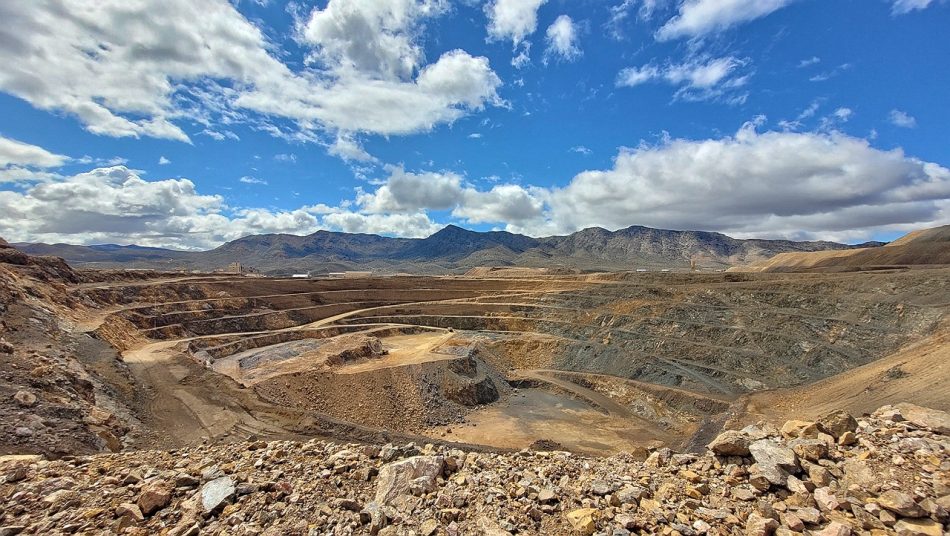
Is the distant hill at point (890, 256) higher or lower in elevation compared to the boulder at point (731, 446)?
higher

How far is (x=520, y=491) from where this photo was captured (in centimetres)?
817

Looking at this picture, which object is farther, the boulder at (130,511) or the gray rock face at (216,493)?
the gray rock face at (216,493)

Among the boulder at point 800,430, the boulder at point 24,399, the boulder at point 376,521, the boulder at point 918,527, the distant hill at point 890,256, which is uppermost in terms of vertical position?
the distant hill at point 890,256

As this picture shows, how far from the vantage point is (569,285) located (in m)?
72.7

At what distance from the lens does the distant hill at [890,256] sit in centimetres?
7593

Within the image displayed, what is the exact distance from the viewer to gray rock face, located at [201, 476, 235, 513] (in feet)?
24.9

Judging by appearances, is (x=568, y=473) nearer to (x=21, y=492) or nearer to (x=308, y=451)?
(x=308, y=451)

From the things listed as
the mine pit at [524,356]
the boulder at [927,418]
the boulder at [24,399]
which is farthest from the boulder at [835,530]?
the boulder at [24,399]

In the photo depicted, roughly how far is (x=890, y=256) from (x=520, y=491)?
11452cm

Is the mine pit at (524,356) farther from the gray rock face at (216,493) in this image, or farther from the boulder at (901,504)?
the boulder at (901,504)

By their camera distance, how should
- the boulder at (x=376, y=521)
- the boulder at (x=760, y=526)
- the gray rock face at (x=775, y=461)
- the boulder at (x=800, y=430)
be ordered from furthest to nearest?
1. the boulder at (x=800, y=430)
2. the gray rock face at (x=775, y=461)
3. the boulder at (x=376, y=521)
4. the boulder at (x=760, y=526)

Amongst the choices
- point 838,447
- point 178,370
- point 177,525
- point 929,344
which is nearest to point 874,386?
point 929,344

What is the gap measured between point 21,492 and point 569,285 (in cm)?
6962

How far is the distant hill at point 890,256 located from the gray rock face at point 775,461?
8003 centimetres
